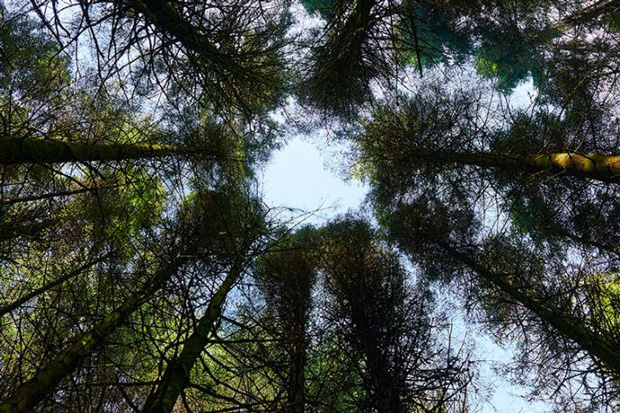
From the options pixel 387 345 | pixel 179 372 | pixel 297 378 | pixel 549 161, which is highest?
pixel 549 161

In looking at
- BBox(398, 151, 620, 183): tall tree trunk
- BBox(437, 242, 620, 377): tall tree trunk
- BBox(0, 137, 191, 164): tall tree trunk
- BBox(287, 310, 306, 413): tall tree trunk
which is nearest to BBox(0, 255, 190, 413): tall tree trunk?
BBox(287, 310, 306, 413): tall tree trunk

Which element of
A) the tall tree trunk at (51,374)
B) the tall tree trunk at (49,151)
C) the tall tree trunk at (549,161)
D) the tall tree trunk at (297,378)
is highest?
the tall tree trunk at (549,161)

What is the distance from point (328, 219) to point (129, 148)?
7.24 meters

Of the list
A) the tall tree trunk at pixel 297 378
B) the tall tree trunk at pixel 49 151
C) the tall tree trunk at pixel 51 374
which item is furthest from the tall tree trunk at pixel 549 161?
the tall tree trunk at pixel 49 151

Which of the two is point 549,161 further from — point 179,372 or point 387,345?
point 179,372

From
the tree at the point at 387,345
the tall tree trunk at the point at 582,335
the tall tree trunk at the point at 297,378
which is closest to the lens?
the tall tree trunk at the point at 297,378

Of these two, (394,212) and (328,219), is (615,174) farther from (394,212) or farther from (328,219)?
(328,219)

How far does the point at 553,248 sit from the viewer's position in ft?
26.3

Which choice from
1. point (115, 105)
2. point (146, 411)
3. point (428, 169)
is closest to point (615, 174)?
point (428, 169)

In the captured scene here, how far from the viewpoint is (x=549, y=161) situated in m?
3.86

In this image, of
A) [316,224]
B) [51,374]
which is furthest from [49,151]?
[316,224]

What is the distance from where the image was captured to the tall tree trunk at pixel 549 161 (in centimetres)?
321

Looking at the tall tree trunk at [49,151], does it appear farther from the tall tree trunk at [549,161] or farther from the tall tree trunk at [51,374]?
A: the tall tree trunk at [549,161]

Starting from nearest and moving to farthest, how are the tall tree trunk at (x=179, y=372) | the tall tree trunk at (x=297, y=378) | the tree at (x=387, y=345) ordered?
the tall tree trunk at (x=179, y=372) < the tall tree trunk at (x=297, y=378) < the tree at (x=387, y=345)
